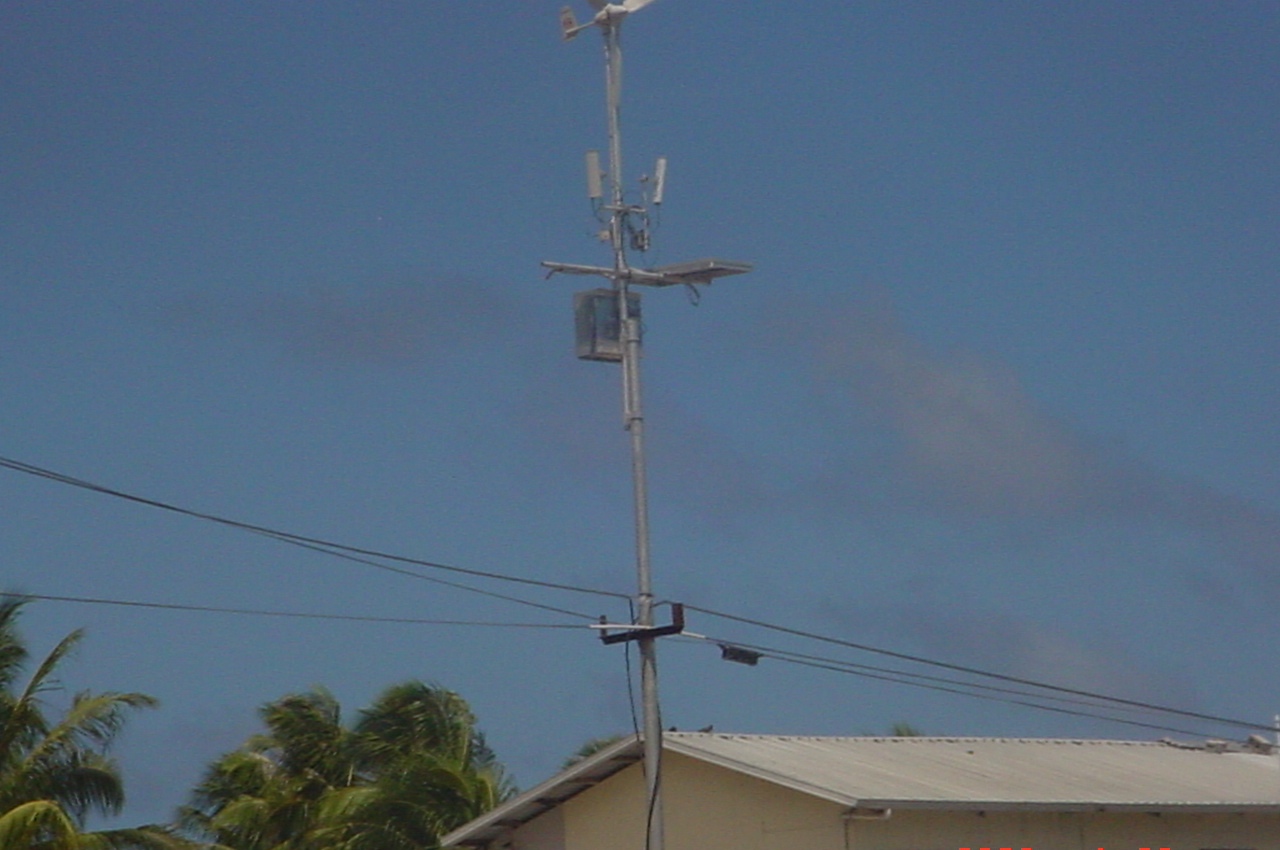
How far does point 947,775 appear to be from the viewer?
2409 centimetres

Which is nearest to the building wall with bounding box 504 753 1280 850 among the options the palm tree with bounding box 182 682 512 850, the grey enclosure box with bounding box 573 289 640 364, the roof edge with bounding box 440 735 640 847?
the roof edge with bounding box 440 735 640 847

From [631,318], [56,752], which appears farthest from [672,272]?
[56,752]

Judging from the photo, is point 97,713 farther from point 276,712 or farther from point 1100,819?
point 1100,819

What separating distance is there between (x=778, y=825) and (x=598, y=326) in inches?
239

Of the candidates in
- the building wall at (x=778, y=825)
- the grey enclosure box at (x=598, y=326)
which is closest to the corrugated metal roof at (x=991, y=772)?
the building wall at (x=778, y=825)

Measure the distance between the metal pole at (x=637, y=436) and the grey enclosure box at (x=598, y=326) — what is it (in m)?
0.07

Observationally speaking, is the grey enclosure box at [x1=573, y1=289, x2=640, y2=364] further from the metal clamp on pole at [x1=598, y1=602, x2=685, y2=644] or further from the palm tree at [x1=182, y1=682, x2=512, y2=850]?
the palm tree at [x1=182, y1=682, x2=512, y2=850]

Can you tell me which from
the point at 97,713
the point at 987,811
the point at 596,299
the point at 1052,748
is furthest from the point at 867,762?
the point at 97,713

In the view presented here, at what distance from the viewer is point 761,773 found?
2183 cm

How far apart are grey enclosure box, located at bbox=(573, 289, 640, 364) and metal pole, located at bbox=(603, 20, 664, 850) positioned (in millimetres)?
74

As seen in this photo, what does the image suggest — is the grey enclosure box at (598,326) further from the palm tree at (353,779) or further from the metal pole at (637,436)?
the palm tree at (353,779)

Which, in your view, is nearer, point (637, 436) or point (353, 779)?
point (637, 436)

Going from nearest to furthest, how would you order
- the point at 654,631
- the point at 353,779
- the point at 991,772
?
1. the point at 654,631
2. the point at 991,772
3. the point at 353,779

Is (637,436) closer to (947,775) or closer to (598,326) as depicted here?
(598,326)
